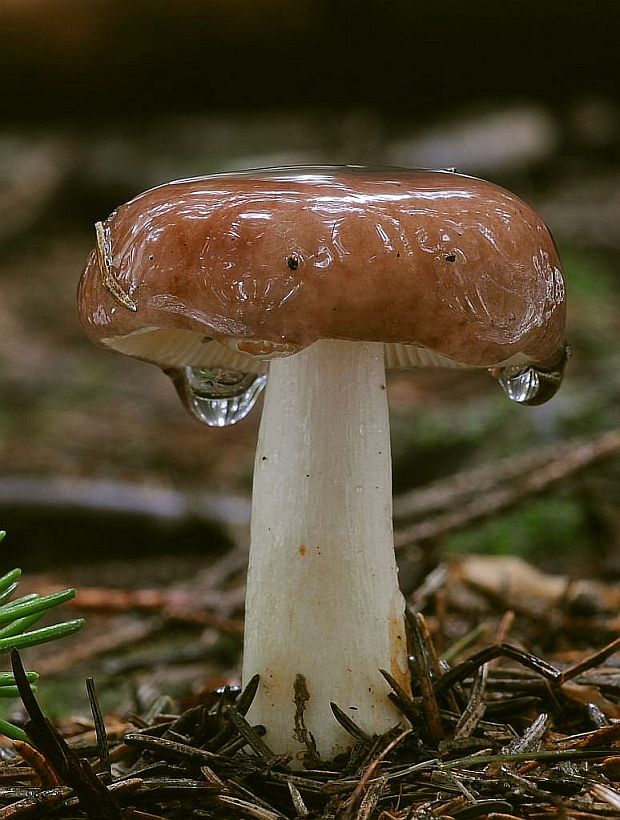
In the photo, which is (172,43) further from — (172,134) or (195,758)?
(195,758)

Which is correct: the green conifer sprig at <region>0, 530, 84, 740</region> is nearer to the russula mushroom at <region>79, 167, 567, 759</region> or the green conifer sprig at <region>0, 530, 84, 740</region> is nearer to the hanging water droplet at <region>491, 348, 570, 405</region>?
the russula mushroom at <region>79, 167, 567, 759</region>

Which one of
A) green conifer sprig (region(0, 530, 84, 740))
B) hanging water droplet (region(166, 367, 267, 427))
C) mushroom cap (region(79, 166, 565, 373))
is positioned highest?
mushroom cap (region(79, 166, 565, 373))

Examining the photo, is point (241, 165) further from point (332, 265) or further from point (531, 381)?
point (332, 265)

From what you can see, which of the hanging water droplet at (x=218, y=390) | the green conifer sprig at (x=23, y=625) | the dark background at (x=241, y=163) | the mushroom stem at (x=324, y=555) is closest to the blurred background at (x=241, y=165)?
the dark background at (x=241, y=163)

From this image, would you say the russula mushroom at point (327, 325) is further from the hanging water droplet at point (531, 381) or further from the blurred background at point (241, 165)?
the blurred background at point (241, 165)

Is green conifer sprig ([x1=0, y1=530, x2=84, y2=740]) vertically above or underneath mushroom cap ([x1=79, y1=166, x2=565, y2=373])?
underneath

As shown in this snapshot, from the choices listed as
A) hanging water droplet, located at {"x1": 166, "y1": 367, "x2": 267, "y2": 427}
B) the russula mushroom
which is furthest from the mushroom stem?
hanging water droplet, located at {"x1": 166, "y1": 367, "x2": 267, "y2": 427}

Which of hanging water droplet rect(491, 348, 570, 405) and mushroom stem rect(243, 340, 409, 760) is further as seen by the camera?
hanging water droplet rect(491, 348, 570, 405)

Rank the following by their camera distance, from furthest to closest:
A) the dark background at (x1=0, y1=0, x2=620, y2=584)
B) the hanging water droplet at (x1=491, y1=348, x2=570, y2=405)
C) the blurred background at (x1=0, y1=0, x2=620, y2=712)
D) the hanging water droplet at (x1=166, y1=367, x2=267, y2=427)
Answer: the dark background at (x1=0, y1=0, x2=620, y2=584), the blurred background at (x1=0, y1=0, x2=620, y2=712), the hanging water droplet at (x1=166, y1=367, x2=267, y2=427), the hanging water droplet at (x1=491, y1=348, x2=570, y2=405)
